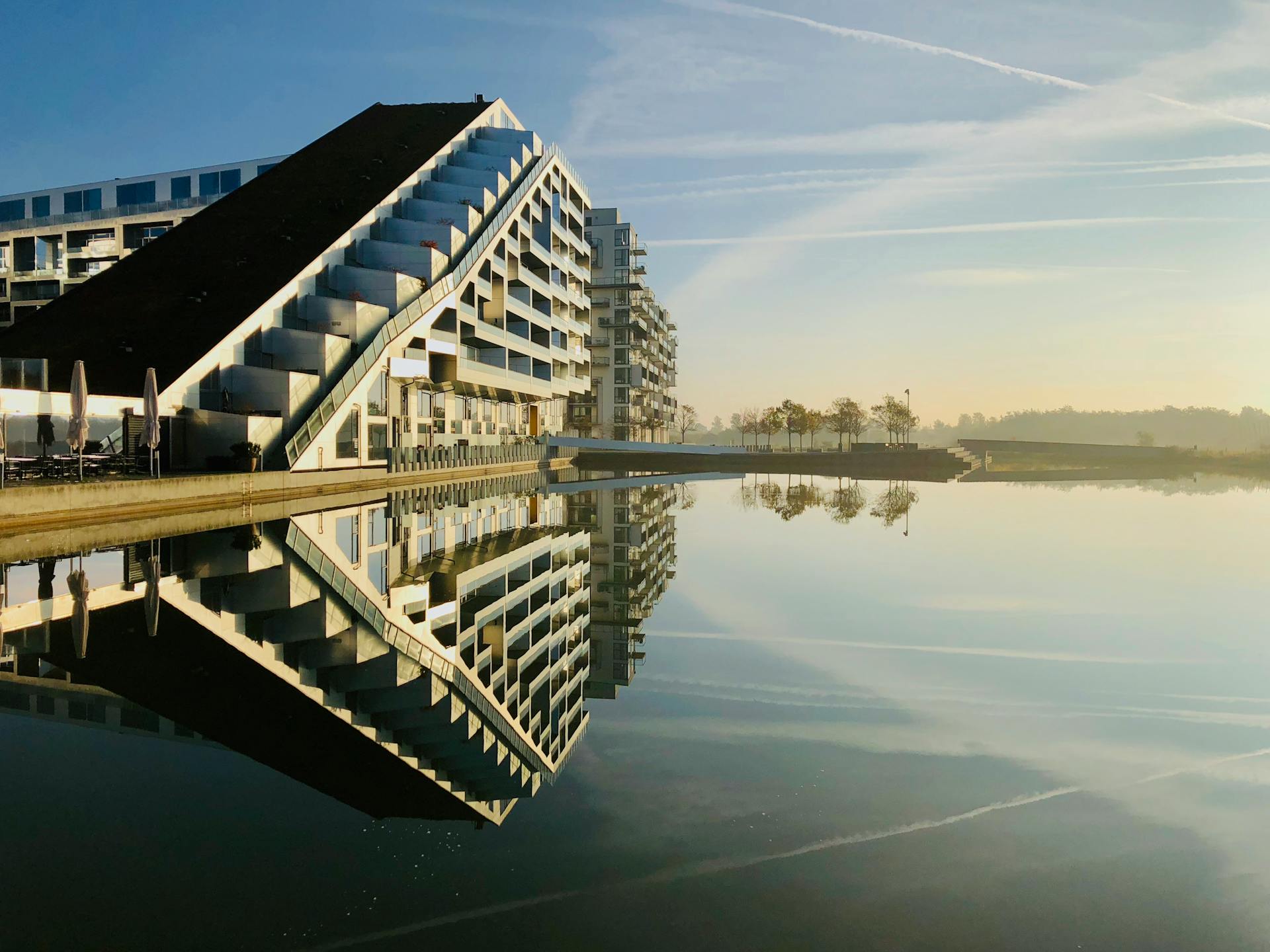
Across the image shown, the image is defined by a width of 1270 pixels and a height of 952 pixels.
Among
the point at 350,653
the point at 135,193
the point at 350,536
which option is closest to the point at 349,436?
the point at 350,536

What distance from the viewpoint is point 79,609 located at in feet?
31.2

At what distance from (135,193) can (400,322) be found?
157ft

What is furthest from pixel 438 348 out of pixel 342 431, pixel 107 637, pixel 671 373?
pixel 671 373

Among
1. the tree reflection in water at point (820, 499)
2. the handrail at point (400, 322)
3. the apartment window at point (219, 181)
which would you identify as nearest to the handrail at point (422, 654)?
the tree reflection in water at point (820, 499)

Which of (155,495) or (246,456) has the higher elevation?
(246,456)

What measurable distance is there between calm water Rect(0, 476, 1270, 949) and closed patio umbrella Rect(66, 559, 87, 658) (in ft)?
0.49

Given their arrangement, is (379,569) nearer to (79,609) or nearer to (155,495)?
(79,609)

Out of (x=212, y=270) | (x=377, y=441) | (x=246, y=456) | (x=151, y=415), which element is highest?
(x=212, y=270)

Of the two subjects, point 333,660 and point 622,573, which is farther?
point 622,573

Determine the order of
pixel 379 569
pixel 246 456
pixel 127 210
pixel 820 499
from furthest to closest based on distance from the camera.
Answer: pixel 127 210, pixel 820 499, pixel 246 456, pixel 379 569

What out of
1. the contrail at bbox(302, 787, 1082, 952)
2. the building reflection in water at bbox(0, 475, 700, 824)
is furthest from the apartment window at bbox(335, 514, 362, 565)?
the contrail at bbox(302, 787, 1082, 952)

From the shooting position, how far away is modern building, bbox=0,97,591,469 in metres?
31.5

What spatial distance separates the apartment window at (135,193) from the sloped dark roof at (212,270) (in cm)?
2127

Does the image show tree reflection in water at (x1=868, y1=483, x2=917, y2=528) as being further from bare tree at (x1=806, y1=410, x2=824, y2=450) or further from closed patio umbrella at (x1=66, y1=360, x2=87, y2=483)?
bare tree at (x1=806, y1=410, x2=824, y2=450)
